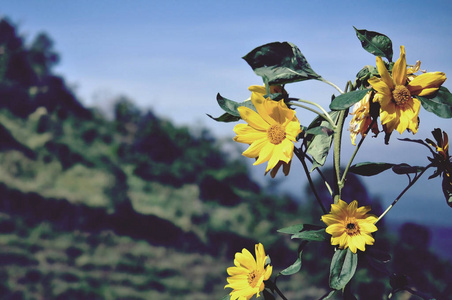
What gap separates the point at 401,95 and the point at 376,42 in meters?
0.07

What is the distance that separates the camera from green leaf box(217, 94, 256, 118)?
0.47 meters

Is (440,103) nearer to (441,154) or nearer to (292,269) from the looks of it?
(441,154)

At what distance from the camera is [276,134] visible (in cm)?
46

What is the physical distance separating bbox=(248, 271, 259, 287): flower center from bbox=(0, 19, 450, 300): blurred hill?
1.62 meters

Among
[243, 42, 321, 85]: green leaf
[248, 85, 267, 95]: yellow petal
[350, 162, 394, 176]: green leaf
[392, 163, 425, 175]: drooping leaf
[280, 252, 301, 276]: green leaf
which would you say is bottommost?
[280, 252, 301, 276]: green leaf

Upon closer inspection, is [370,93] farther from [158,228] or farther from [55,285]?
[158,228]

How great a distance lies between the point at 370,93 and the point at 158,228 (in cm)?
326

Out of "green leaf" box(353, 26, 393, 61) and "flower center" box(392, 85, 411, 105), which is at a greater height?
"green leaf" box(353, 26, 393, 61)

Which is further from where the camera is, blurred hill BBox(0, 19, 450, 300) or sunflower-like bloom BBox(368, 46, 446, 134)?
blurred hill BBox(0, 19, 450, 300)

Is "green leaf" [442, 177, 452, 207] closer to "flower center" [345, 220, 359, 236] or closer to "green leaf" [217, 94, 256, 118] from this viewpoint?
"flower center" [345, 220, 359, 236]

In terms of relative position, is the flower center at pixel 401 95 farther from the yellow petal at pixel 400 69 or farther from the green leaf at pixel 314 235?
the green leaf at pixel 314 235

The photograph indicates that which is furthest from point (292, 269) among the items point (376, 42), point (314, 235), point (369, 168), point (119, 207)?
point (119, 207)

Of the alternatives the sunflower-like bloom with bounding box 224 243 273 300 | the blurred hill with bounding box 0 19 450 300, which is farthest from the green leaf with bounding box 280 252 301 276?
the blurred hill with bounding box 0 19 450 300

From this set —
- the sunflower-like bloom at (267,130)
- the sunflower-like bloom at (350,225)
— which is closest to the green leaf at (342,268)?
the sunflower-like bloom at (350,225)
